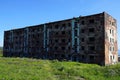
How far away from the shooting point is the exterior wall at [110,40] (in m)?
45.3

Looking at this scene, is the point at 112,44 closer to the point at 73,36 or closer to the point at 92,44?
the point at 92,44

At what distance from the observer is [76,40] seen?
49812mm

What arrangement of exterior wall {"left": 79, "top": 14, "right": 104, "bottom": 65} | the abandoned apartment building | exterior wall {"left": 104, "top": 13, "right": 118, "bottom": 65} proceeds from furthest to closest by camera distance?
exterior wall {"left": 104, "top": 13, "right": 118, "bottom": 65} → the abandoned apartment building → exterior wall {"left": 79, "top": 14, "right": 104, "bottom": 65}

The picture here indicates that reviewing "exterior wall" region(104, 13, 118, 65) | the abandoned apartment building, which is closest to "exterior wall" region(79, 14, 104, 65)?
the abandoned apartment building

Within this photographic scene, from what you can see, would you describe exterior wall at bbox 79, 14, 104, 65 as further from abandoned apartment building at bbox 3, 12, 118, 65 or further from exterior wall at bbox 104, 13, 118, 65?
exterior wall at bbox 104, 13, 118, 65

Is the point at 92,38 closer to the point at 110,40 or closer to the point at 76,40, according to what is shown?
the point at 76,40

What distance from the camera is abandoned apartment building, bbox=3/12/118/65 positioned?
45.0 meters

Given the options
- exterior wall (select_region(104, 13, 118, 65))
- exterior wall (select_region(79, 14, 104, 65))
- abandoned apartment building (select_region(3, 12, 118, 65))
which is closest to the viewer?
exterior wall (select_region(79, 14, 104, 65))

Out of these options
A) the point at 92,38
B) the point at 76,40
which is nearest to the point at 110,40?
the point at 92,38

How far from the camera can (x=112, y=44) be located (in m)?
49.5

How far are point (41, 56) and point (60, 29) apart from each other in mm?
11194

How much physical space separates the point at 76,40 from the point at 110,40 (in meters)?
8.77

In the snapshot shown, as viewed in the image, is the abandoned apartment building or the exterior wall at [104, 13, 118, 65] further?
the exterior wall at [104, 13, 118, 65]

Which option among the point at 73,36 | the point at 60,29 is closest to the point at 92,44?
Result: the point at 73,36
